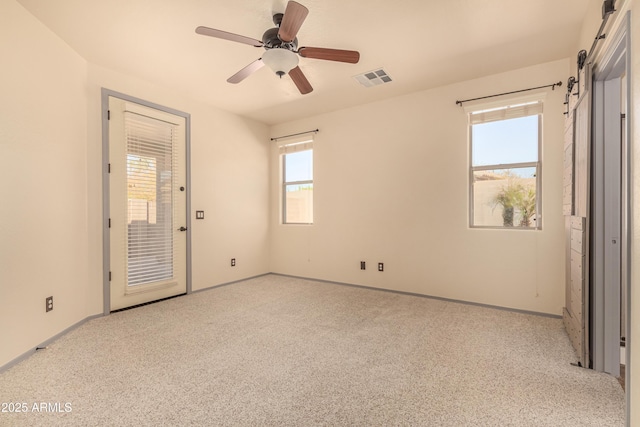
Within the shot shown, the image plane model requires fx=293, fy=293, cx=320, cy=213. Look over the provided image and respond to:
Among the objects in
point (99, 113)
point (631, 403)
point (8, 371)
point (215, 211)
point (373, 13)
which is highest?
point (373, 13)

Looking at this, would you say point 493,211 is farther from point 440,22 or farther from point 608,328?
point 440,22

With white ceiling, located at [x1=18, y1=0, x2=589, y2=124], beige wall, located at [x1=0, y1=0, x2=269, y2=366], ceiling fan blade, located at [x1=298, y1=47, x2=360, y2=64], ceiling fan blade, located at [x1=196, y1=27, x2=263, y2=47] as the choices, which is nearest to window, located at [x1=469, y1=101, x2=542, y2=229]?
white ceiling, located at [x1=18, y1=0, x2=589, y2=124]

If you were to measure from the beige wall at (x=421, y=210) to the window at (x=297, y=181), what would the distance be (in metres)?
0.21

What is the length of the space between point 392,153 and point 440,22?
1853 millimetres

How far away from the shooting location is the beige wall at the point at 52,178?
222 cm

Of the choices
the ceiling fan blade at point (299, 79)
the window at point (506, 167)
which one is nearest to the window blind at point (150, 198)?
the ceiling fan blade at point (299, 79)

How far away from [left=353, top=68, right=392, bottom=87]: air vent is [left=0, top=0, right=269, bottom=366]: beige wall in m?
2.39

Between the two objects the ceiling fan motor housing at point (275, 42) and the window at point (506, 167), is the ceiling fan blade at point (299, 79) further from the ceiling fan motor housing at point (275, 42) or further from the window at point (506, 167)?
the window at point (506, 167)

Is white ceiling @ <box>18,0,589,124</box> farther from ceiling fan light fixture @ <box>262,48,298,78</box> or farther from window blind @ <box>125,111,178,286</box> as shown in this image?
window blind @ <box>125,111,178,286</box>

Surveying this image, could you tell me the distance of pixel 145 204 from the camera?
3672 millimetres

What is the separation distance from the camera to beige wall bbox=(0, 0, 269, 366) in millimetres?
2219

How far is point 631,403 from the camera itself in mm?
1294

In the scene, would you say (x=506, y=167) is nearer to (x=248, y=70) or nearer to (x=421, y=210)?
(x=421, y=210)

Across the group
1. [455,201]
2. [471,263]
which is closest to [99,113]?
[455,201]
